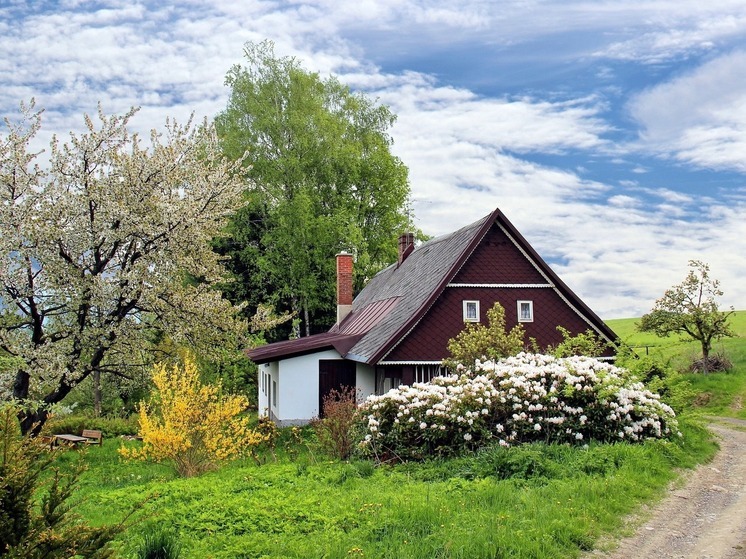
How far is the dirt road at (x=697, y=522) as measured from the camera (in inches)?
323

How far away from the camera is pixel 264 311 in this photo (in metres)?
20.0

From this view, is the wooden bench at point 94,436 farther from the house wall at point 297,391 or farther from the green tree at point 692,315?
the green tree at point 692,315

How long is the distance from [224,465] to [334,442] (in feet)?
8.23

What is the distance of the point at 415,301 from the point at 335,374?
376 cm

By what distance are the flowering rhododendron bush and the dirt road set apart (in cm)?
161

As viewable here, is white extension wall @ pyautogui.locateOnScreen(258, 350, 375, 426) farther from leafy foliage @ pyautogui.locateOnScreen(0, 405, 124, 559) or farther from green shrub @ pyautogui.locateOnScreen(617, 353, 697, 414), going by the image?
leafy foliage @ pyautogui.locateOnScreen(0, 405, 124, 559)

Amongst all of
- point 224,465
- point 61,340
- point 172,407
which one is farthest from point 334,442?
point 61,340

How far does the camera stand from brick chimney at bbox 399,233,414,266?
30.0m

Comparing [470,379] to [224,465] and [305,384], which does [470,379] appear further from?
[305,384]

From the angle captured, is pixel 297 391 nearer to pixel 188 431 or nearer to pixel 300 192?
pixel 188 431

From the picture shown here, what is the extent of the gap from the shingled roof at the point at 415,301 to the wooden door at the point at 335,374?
61cm

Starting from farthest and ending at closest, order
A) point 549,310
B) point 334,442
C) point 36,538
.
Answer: point 549,310
point 334,442
point 36,538

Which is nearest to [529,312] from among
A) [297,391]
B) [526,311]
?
[526,311]

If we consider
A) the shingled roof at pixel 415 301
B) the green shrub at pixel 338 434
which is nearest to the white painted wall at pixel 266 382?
the shingled roof at pixel 415 301
